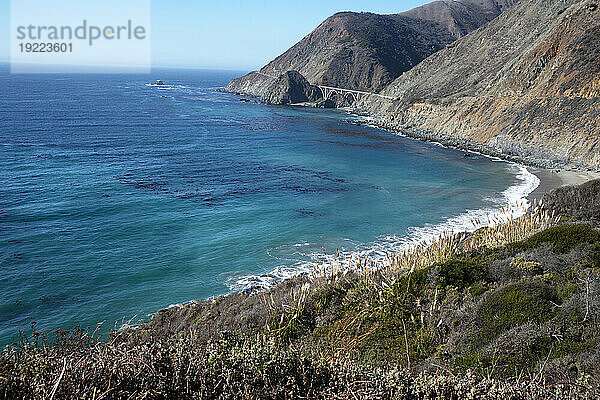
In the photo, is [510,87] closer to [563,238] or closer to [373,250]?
[373,250]

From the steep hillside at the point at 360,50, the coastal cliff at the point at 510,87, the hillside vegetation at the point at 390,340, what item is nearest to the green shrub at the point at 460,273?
the hillside vegetation at the point at 390,340

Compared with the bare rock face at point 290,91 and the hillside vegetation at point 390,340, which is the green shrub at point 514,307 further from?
the bare rock face at point 290,91

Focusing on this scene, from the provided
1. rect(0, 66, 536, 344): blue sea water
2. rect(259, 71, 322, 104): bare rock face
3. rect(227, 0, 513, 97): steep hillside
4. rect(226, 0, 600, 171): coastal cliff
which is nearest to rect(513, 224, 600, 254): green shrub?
rect(0, 66, 536, 344): blue sea water

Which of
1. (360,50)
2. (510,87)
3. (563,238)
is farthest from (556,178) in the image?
(360,50)

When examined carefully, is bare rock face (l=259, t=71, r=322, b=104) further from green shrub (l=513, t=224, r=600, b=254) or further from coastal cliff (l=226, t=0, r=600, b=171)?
green shrub (l=513, t=224, r=600, b=254)

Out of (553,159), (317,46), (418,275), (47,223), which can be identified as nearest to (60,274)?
(47,223)
